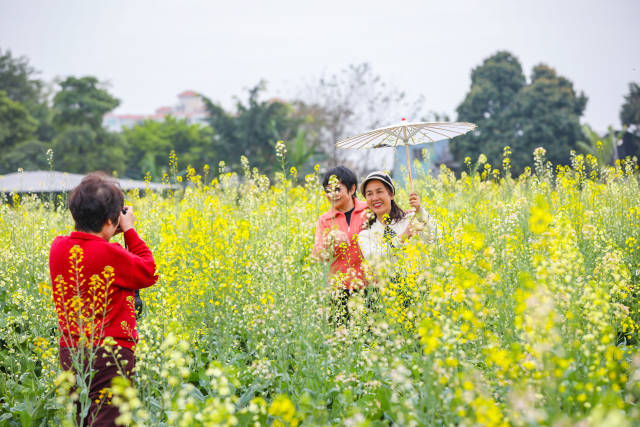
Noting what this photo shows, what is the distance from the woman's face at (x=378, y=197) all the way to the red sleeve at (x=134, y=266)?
7.49 ft

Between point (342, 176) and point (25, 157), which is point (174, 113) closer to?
point (25, 157)

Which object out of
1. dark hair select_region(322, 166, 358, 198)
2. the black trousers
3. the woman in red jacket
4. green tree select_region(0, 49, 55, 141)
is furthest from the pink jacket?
green tree select_region(0, 49, 55, 141)

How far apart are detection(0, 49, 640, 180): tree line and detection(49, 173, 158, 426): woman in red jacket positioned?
21.8 meters

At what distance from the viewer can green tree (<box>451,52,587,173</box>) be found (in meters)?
29.9

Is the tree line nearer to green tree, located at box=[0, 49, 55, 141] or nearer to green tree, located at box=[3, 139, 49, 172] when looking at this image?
green tree, located at box=[3, 139, 49, 172]

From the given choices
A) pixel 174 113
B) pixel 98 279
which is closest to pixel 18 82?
pixel 98 279

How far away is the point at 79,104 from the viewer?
3412 cm

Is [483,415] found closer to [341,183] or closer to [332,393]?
[332,393]

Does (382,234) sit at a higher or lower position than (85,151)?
lower

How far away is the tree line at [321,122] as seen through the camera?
26.6 metres

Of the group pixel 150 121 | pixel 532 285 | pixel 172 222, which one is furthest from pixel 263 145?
pixel 532 285

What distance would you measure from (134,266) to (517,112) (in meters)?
32.3

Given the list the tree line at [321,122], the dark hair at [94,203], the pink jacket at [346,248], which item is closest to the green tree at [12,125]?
the tree line at [321,122]

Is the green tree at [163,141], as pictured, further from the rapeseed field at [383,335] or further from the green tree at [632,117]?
the rapeseed field at [383,335]
